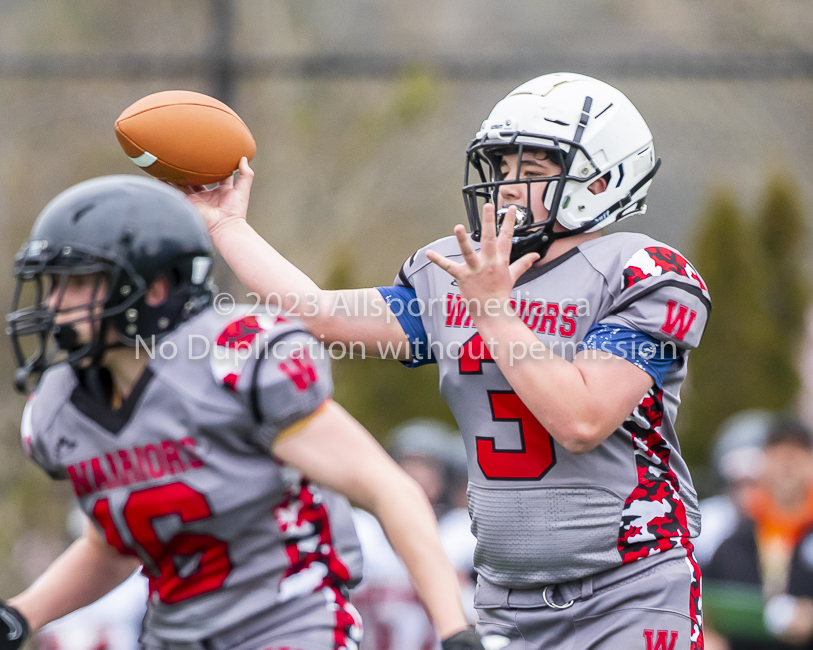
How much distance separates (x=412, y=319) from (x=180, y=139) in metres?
0.86

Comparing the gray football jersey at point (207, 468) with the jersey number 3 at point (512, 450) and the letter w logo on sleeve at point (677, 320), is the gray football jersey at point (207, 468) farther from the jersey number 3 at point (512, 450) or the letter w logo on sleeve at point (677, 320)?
the letter w logo on sleeve at point (677, 320)

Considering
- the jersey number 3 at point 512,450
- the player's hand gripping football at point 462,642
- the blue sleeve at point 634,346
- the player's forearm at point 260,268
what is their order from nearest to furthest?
1. the player's hand gripping football at point 462,642
2. the blue sleeve at point 634,346
3. the jersey number 3 at point 512,450
4. the player's forearm at point 260,268

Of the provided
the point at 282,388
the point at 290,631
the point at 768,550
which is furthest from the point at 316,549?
the point at 768,550

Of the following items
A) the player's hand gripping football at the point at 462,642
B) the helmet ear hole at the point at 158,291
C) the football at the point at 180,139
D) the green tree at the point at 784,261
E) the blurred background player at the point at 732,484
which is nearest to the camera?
the player's hand gripping football at the point at 462,642

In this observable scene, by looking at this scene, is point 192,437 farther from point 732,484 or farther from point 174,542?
point 732,484

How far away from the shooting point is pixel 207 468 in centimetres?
234

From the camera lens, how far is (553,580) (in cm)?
280

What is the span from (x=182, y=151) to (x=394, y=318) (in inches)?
30.9

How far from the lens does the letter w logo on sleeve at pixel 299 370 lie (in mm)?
2293

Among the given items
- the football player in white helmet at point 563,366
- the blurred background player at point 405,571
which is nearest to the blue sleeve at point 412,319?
the football player in white helmet at point 563,366

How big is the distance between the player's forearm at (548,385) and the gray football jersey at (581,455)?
172 millimetres

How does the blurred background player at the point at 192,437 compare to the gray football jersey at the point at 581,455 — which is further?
the gray football jersey at the point at 581,455

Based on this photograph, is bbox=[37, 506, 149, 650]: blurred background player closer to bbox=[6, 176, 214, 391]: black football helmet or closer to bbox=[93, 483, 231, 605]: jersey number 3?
bbox=[93, 483, 231, 605]: jersey number 3

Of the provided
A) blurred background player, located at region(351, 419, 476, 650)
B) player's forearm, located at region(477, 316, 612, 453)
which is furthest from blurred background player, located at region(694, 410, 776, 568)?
player's forearm, located at region(477, 316, 612, 453)
